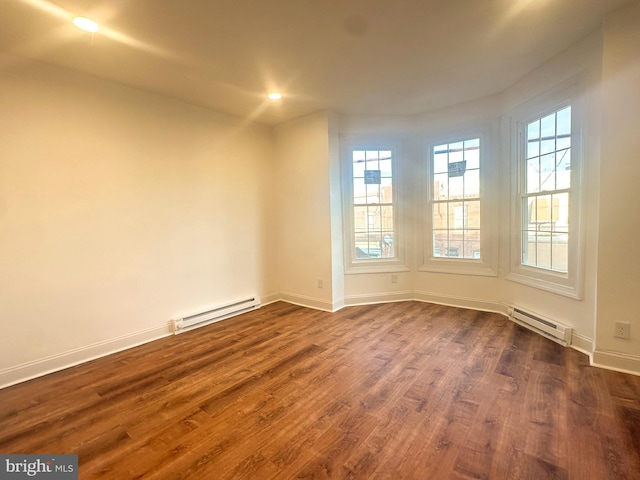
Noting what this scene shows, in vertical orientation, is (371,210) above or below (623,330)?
above

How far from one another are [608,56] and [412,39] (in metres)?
1.46

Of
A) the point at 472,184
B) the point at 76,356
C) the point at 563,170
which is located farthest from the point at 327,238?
the point at 76,356

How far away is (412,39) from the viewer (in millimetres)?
2359

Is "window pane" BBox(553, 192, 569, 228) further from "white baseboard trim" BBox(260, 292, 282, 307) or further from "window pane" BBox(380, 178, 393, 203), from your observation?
"white baseboard trim" BBox(260, 292, 282, 307)

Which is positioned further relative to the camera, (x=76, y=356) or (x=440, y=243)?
(x=440, y=243)

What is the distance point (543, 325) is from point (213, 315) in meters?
3.60

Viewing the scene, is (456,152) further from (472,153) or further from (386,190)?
(386,190)

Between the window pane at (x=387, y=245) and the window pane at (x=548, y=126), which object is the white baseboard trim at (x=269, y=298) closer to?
the window pane at (x=387, y=245)

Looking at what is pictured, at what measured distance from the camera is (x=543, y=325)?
2.99 meters

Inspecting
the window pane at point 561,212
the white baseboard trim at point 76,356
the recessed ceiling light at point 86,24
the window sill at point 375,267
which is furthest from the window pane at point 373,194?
the recessed ceiling light at point 86,24

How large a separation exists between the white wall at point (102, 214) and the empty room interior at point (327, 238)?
19mm

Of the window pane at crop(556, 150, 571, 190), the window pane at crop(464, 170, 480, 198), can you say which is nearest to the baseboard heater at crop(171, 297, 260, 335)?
the window pane at crop(464, 170, 480, 198)

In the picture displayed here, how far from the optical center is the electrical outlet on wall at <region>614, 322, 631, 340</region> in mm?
2262

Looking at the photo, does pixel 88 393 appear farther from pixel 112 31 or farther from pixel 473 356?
pixel 473 356
